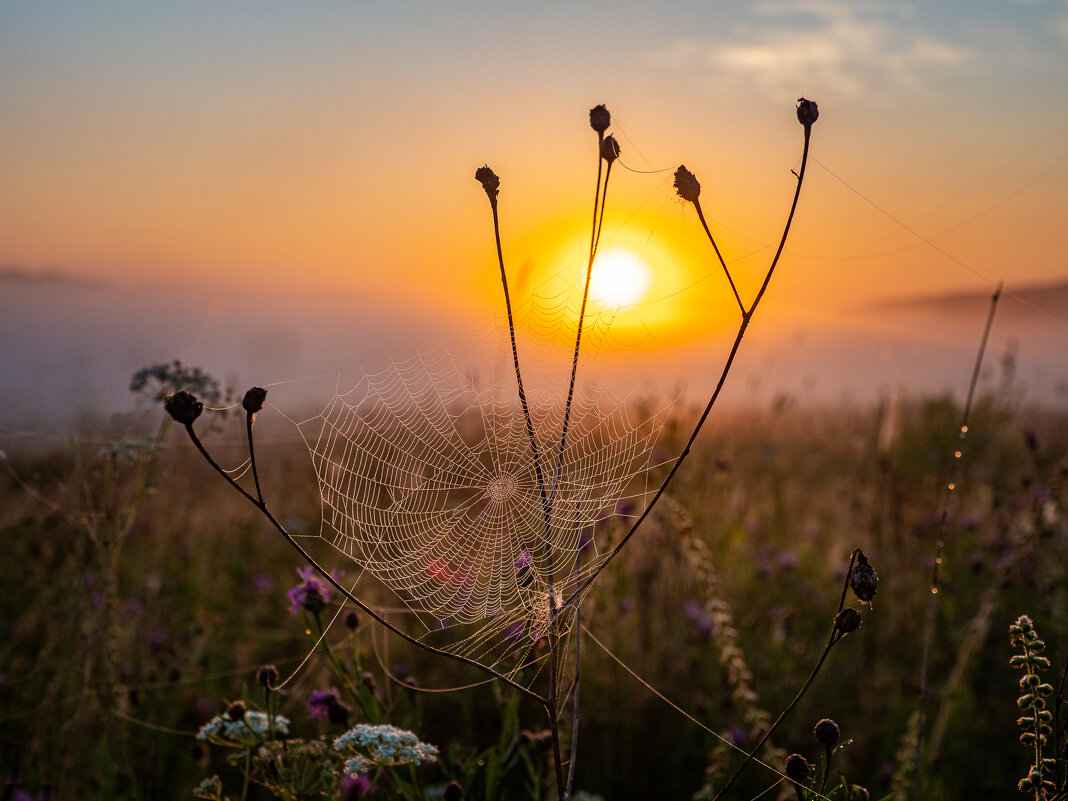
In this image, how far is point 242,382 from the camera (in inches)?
153

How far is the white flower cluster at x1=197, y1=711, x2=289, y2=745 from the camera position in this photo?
217cm

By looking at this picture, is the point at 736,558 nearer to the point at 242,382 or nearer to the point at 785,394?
the point at 785,394

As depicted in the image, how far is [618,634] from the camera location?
178 inches

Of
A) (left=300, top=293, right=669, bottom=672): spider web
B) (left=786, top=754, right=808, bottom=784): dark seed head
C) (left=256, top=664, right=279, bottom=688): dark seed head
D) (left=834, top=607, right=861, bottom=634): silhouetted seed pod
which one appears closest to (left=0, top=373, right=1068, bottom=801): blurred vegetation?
(left=300, top=293, right=669, bottom=672): spider web

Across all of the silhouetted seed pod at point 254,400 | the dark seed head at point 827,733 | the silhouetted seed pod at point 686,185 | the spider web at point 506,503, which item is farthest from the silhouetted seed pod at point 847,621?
the silhouetted seed pod at point 254,400

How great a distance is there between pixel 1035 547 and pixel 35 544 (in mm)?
5031

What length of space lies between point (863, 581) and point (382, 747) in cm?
113

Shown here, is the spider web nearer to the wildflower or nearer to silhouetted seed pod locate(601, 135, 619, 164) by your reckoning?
the wildflower

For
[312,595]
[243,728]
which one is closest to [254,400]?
[312,595]

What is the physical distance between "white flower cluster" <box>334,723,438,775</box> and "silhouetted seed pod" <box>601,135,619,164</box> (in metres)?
1.37

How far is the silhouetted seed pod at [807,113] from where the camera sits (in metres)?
1.54

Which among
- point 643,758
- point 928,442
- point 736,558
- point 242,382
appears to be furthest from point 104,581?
point 928,442

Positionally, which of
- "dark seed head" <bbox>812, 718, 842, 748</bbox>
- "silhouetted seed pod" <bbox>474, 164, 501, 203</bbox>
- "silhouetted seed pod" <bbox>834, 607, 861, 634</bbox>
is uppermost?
"silhouetted seed pod" <bbox>474, 164, 501, 203</bbox>

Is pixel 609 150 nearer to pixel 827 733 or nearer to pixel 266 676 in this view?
pixel 827 733
